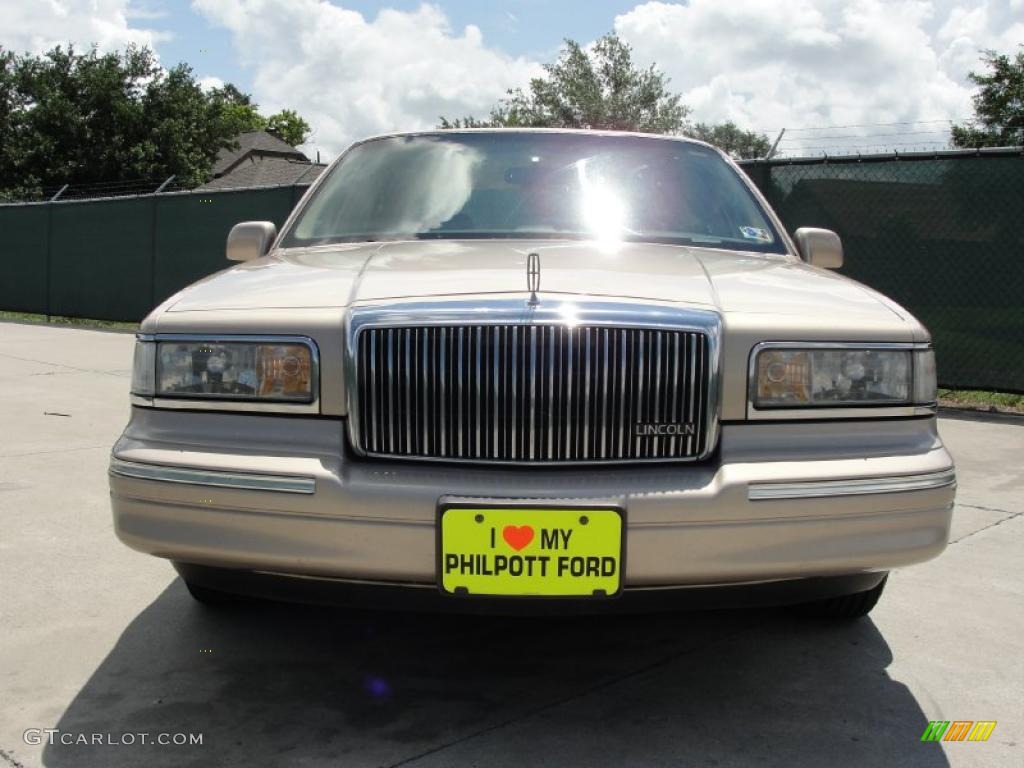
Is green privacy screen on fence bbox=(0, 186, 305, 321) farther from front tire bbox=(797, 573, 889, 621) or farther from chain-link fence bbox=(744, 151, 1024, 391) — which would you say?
front tire bbox=(797, 573, 889, 621)

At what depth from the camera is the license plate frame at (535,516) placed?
2295mm

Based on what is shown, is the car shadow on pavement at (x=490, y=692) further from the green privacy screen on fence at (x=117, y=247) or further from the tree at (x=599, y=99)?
the tree at (x=599, y=99)

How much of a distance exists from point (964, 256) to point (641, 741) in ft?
21.3

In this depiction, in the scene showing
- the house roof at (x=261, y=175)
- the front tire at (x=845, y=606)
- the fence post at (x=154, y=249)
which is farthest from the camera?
the house roof at (x=261, y=175)

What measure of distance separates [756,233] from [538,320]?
168 cm

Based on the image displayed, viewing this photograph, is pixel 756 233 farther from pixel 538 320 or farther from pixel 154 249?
pixel 154 249

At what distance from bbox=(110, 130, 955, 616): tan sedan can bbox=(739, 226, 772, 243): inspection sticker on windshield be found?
104 cm

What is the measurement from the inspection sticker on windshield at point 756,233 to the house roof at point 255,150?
6268cm

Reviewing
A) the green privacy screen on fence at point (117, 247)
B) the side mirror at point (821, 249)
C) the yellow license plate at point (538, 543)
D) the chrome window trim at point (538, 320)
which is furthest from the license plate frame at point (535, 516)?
the green privacy screen on fence at point (117, 247)

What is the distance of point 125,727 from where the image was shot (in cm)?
257

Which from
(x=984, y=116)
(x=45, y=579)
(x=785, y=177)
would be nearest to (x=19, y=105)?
(x=984, y=116)

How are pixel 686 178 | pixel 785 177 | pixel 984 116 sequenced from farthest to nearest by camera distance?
pixel 984 116 → pixel 785 177 → pixel 686 178

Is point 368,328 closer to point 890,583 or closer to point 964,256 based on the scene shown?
point 890,583

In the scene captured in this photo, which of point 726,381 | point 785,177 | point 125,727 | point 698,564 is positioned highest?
point 785,177
